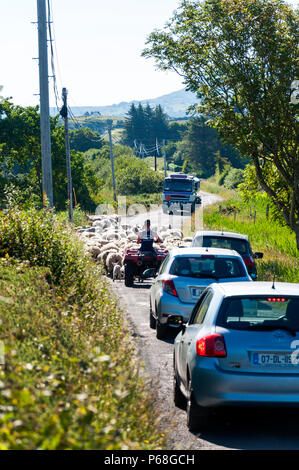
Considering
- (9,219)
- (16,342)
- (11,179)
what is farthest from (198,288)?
(11,179)

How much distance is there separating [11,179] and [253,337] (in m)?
45.8

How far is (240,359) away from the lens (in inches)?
279

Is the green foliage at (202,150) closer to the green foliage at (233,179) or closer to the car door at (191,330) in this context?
the green foliage at (233,179)

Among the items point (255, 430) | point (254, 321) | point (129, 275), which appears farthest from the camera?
point (129, 275)

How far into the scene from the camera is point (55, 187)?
54.8 m

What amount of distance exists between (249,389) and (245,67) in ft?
58.0

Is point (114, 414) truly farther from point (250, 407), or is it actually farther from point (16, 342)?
point (250, 407)

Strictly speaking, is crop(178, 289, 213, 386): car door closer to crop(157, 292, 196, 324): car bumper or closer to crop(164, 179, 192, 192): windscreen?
crop(157, 292, 196, 324): car bumper

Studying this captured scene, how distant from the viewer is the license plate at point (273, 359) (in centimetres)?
705

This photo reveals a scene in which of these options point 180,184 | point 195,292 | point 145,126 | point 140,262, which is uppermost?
point 145,126

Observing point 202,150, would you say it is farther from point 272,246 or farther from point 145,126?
point 272,246

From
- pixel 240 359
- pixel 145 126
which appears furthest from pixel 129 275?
pixel 145 126

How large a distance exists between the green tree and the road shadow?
15.4 metres

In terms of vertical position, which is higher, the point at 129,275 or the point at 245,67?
the point at 245,67
